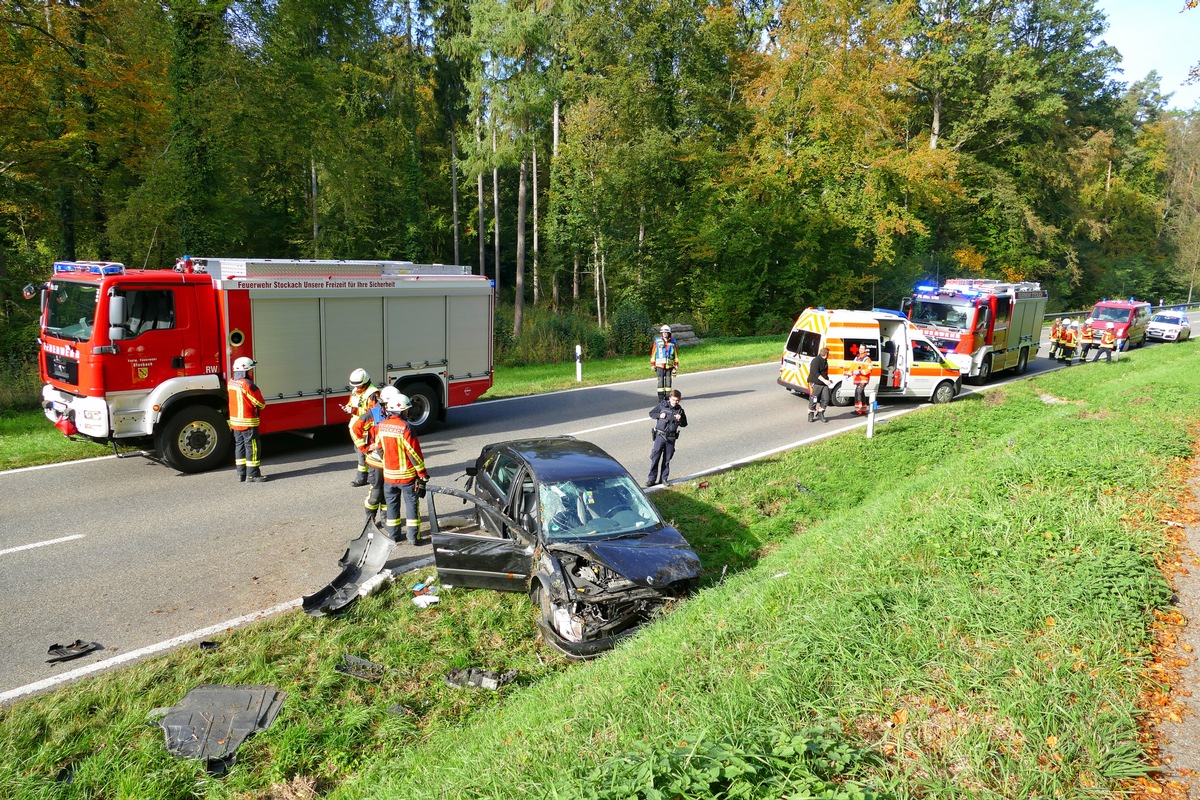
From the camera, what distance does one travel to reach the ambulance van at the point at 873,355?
16.1m

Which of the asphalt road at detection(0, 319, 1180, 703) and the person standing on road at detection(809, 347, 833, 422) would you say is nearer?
the asphalt road at detection(0, 319, 1180, 703)

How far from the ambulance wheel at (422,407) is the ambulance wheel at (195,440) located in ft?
10.9

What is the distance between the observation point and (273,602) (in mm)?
7016

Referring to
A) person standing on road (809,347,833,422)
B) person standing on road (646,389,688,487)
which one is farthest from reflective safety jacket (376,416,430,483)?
person standing on road (809,347,833,422)

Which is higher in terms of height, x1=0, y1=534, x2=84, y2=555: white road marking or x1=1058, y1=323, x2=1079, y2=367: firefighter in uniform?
x1=1058, y1=323, x2=1079, y2=367: firefighter in uniform

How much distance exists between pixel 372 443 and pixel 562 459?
2.62 metres

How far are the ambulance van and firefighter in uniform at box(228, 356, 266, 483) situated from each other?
1148cm

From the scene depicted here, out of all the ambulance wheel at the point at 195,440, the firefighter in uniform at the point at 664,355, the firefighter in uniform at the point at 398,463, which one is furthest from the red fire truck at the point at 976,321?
the ambulance wheel at the point at 195,440

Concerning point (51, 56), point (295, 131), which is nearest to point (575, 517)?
point (51, 56)

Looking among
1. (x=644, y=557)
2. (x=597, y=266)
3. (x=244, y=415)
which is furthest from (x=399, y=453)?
(x=597, y=266)

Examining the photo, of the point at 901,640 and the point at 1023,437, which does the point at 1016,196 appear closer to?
the point at 1023,437

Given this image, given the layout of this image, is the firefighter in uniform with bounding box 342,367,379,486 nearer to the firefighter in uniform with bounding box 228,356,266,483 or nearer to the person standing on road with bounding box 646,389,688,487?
the firefighter in uniform with bounding box 228,356,266,483

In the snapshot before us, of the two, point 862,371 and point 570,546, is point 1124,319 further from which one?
point 570,546

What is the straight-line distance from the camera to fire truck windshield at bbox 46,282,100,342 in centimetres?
1035
